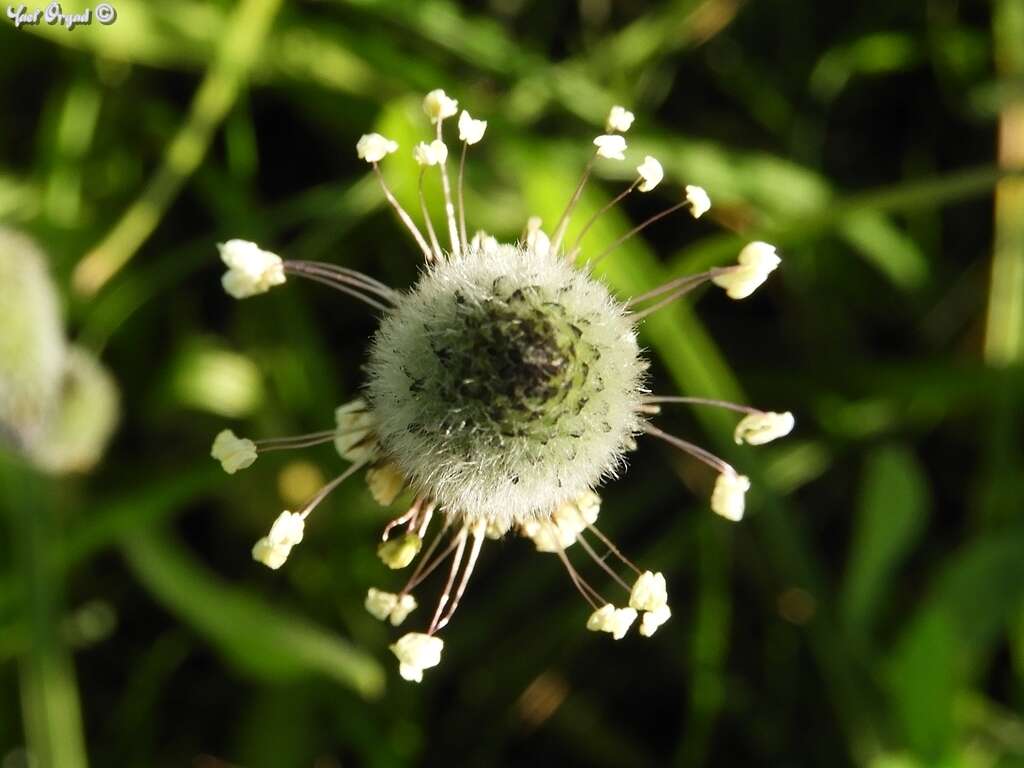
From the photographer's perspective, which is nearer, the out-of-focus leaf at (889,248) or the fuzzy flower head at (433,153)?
the fuzzy flower head at (433,153)

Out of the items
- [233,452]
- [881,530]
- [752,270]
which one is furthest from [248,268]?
[881,530]


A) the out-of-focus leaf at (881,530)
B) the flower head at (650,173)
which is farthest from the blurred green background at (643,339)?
the flower head at (650,173)

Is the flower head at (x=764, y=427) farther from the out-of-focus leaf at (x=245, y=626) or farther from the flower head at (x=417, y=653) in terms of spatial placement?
the out-of-focus leaf at (x=245, y=626)

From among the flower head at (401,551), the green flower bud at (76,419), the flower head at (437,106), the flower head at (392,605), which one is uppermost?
the green flower bud at (76,419)

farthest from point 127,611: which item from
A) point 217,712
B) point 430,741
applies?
point 430,741

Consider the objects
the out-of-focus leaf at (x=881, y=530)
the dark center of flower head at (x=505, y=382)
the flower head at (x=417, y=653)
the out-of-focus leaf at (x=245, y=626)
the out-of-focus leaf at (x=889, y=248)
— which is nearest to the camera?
the dark center of flower head at (x=505, y=382)

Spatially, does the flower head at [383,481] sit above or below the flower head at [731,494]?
above

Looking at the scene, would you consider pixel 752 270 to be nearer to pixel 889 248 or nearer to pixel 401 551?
pixel 401 551

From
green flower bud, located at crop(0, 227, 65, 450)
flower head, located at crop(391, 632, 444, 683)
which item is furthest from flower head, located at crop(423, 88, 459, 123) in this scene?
green flower bud, located at crop(0, 227, 65, 450)
